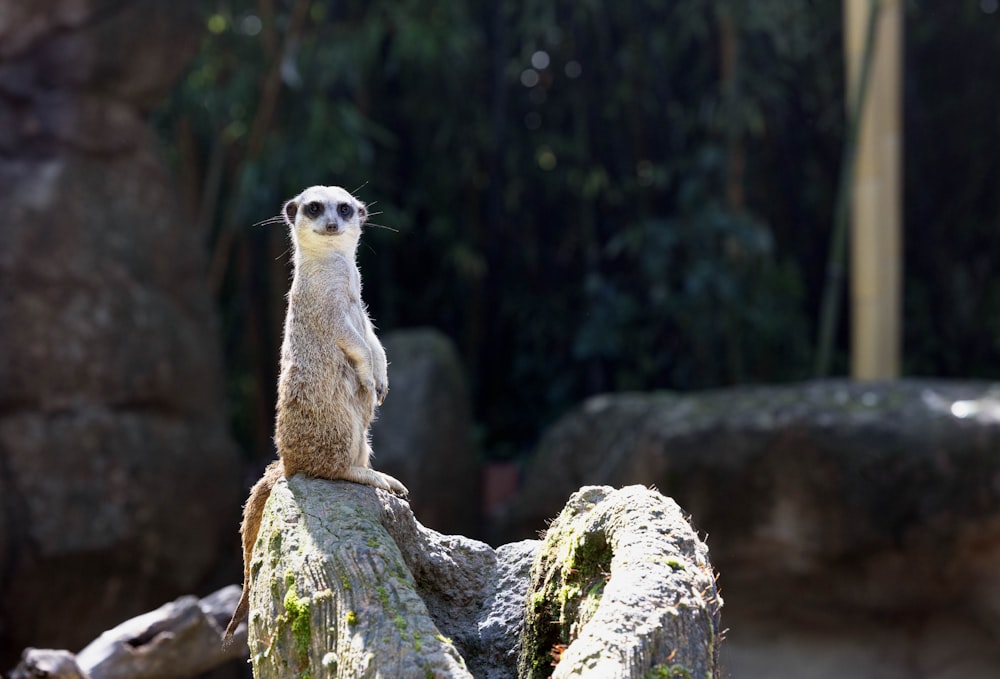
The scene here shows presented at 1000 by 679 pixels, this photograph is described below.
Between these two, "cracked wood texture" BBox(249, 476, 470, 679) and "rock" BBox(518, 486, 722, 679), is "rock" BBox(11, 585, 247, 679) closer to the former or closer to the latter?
"cracked wood texture" BBox(249, 476, 470, 679)

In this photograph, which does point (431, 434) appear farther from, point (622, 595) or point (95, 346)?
point (622, 595)

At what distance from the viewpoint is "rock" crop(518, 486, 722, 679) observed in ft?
5.64

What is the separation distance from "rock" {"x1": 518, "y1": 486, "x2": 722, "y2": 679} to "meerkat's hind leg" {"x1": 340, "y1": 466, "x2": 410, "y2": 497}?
0.39 m

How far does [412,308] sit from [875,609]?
160 inches

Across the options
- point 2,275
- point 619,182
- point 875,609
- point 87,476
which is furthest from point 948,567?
point 2,275

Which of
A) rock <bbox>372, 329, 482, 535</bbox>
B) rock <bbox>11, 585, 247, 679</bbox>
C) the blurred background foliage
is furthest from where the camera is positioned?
the blurred background foliage

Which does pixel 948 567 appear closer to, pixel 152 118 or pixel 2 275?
pixel 2 275

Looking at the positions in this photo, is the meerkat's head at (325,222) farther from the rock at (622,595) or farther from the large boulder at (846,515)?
the large boulder at (846,515)

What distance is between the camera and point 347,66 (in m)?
7.12

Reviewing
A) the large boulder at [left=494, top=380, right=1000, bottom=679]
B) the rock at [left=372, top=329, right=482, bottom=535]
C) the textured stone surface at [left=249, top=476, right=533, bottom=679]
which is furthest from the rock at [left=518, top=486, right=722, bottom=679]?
the rock at [left=372, top=329, right=482, bottom=535]

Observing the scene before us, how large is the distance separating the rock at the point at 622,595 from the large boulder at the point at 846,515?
10.7ft

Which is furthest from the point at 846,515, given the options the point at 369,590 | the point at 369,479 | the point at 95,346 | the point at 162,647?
the point at 369,590

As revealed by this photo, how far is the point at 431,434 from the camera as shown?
269 inches

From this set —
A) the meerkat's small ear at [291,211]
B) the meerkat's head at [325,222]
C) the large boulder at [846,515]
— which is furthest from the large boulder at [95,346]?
the meerkat's head at [325,222]
